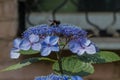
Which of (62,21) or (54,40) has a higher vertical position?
(54,40)

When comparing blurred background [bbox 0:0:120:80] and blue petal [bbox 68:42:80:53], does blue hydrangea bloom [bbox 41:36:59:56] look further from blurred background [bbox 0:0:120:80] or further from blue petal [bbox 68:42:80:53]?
blurred background [bbox 0:0:120:80]

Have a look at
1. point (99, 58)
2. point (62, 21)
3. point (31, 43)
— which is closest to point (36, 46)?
point (31, 43)

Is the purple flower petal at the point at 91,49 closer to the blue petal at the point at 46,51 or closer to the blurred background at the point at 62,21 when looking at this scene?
the blue petal at the point at 46,51

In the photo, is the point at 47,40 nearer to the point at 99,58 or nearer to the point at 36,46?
the point at 36,46

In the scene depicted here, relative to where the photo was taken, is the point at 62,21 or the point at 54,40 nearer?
the point at 54,40

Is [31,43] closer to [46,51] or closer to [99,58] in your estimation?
[46,51]

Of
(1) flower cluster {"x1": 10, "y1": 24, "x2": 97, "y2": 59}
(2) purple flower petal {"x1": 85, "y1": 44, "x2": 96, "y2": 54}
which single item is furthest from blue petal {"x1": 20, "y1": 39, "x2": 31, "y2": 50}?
(2) purple flower petal {"x1": 85, "y1": 44, "x2": 96, "y2": 54}
